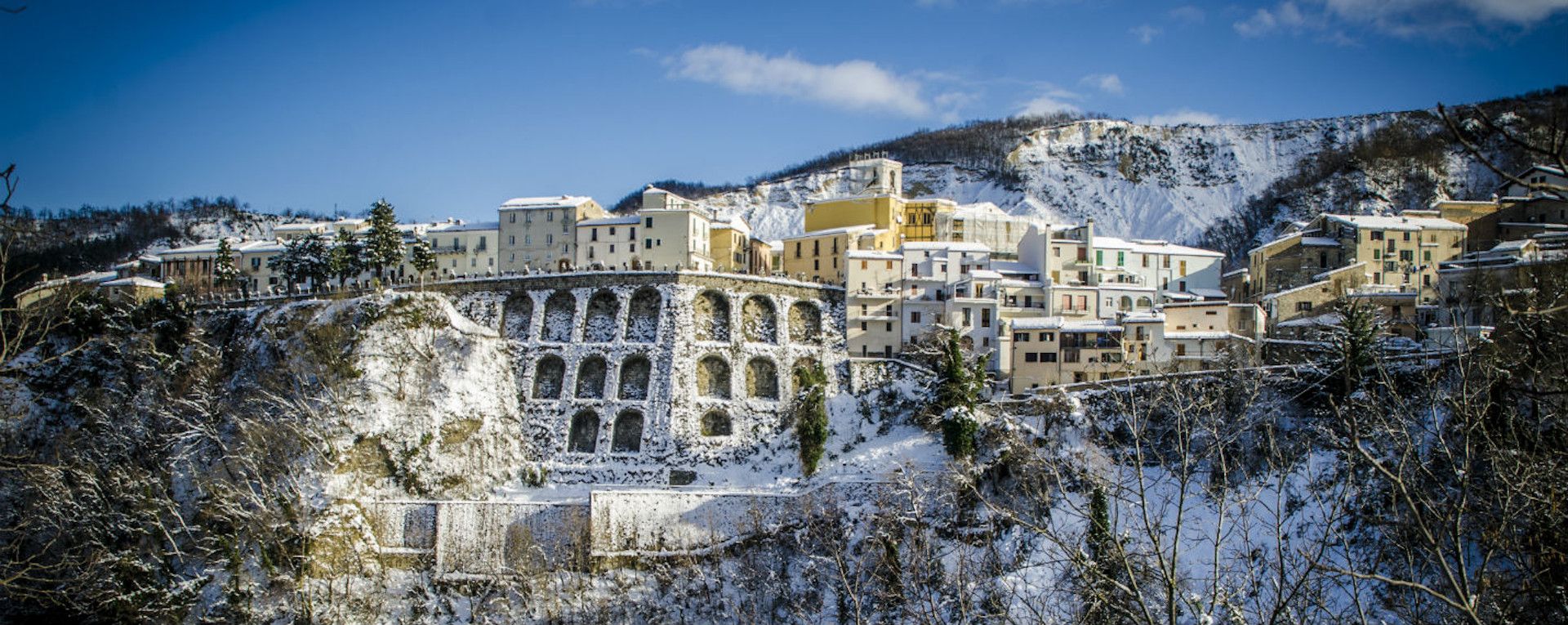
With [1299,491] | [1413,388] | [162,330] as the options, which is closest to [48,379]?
[162,330]

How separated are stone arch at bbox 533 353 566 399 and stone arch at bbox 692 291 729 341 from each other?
25.6ft

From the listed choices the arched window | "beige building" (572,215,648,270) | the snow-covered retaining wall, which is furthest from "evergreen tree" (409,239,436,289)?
the snow-covered retaining wall

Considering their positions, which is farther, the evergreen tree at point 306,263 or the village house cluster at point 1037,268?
the evergreen tree at point 306,263

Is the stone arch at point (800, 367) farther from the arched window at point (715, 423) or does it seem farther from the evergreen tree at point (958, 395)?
the evergreen tree at point (958, 395)

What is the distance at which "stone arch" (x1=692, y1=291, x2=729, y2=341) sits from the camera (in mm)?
62059

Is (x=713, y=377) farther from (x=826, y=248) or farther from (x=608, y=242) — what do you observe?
(x=608, y=242)

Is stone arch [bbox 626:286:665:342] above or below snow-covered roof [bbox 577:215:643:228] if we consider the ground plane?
below

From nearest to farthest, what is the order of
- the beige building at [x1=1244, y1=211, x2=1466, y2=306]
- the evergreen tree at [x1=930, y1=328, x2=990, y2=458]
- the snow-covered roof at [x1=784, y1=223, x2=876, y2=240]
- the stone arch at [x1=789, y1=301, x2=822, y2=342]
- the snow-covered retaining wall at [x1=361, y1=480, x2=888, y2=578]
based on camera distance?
the snow-covered retaining wall at [x1=361, y1=480, x2=888, y2=578], the evergreen tree at [x1=930, y1=328, x2=990, y2=458], the stone arch at [x1=789, y1=301, x2=822, y2=342], the beige building at [x1=1244, y1=211, x2=1466, y2=306], the snow-covered roof at [x1=784, y1=223, x2=876, y2=240]

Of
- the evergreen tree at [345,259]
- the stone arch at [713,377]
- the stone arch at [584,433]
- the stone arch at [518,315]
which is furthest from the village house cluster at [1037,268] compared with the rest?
the stone arch at [584,433]

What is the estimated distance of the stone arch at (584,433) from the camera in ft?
191

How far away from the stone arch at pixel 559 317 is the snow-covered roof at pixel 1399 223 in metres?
46.6

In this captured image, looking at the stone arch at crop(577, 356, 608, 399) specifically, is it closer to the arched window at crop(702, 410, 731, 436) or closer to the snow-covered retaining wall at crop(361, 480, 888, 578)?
the arched window at crop(702, 410, 731, 436)

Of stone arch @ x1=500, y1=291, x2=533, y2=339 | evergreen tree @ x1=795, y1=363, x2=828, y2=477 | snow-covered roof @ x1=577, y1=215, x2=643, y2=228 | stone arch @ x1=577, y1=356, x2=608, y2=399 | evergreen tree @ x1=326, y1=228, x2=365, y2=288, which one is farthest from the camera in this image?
snow-covered roof @ x1=577, y1=215, x2=643, y2=228

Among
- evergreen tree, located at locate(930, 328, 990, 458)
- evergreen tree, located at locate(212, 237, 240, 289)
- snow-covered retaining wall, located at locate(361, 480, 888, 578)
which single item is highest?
evergreen tree, located at locate(212, 237, 240, 289)
